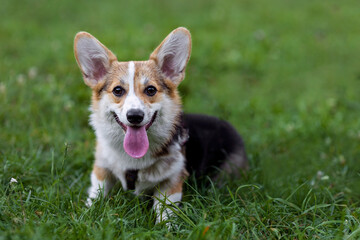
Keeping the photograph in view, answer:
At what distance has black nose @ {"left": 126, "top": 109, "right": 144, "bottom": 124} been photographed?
111 inches

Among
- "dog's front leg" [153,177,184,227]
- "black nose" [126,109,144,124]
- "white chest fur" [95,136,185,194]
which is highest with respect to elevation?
"black nose" [126,109,144,124]

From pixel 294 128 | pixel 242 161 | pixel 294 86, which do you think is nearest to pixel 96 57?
pixel 242 161

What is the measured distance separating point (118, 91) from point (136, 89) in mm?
171

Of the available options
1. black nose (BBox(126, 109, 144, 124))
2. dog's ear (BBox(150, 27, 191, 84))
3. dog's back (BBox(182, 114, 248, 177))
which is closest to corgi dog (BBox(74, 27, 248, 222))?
dog's ear (BBox(150, 27, 191, 84))

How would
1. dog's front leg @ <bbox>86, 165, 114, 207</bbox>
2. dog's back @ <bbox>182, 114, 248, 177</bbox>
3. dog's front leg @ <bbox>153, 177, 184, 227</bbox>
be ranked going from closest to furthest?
dog's front leg @ <bbox>153, 177, 184, 227</bbox> < dog's front leg @ <bbox>86, 165, 114, 207</bbox> < dog's back @ <bbox>182, 114, 248, 177</bbox>

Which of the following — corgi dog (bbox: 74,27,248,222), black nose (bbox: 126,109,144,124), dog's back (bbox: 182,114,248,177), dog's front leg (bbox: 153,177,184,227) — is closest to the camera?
black nose (bbox: 126,109,144,124)

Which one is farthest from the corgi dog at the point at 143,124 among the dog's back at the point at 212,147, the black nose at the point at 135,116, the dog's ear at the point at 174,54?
the dog's back at the point at 212,147

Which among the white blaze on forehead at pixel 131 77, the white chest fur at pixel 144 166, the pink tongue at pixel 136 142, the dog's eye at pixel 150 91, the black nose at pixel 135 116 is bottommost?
the white chest fur at pixel 144 166

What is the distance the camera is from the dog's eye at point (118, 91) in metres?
3.14

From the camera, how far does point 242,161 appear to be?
4.03 m

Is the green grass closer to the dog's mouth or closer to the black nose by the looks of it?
the dog's mouth

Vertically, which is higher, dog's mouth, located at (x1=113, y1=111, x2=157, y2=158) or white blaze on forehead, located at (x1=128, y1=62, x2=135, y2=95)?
white blaze on forehead, located at (x1=128, y1=62, x2=135, y2=95)

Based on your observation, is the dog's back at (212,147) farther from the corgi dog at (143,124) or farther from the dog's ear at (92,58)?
the dog's ear at (92,58)

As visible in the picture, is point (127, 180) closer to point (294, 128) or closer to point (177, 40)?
point (177, 40)
